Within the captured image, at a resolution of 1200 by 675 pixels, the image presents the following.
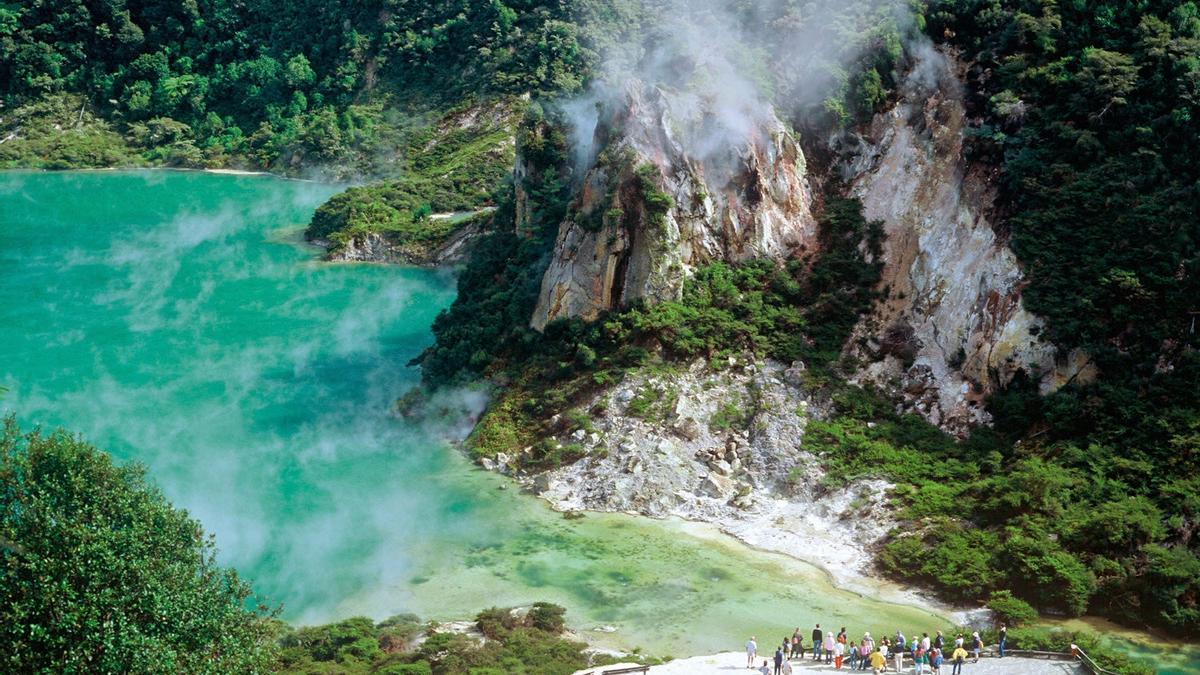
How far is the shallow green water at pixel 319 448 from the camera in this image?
42.2m

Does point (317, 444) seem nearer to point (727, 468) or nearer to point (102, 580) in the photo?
point (727, 468)

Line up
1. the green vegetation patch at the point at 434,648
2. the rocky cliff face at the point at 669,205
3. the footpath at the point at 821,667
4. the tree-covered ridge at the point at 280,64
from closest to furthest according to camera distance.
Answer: the footpath at the point at 821,667, the green vegetation patch at the point at 434,648, the rocky cliff face at the point at 669,205, the tree-covered ridge at the point at 280,64

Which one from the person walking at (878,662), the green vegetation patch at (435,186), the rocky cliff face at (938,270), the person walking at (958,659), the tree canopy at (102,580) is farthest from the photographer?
the green vegetation patch at (435,186)

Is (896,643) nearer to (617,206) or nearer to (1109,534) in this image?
(1109,534)

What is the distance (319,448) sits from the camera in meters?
55.3

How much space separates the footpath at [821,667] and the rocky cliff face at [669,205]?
22689 millimetres

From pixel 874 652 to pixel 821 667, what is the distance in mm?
1864

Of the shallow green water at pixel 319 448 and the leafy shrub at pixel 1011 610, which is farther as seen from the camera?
the shallow green water at pixel 319 448

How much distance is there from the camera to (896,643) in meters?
36.7

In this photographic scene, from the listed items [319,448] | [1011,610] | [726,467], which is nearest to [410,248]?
[319,448]

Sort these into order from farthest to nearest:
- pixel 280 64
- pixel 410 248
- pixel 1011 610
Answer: pixel 280 64 < pixel 410 248 < pixel 1011 610

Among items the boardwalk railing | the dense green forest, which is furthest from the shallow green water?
the dense green forest

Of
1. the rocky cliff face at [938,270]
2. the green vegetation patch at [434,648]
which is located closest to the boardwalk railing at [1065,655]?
the green vegetation patch at [434,648]

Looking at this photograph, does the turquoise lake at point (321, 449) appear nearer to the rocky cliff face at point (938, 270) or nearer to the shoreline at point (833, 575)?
the shoreline at point (833, 575)
